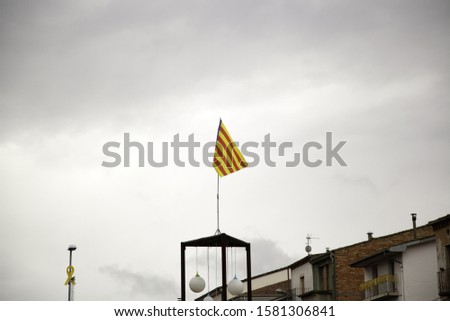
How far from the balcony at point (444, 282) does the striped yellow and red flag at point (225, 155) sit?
20731 mm

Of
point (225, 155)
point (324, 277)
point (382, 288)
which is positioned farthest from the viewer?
point (324, 277)

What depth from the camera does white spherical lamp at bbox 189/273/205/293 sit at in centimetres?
2205

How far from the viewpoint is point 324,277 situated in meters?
54.8

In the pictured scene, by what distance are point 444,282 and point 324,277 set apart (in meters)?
14.1

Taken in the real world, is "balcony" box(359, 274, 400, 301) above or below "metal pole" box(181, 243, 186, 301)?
above

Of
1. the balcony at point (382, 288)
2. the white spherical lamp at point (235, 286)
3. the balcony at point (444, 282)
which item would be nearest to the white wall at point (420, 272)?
the balcony at point (382, 288)

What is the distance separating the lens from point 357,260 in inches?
2114

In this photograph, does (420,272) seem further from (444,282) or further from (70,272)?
(70,272)

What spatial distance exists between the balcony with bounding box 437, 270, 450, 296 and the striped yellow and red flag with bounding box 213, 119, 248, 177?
2073 cm

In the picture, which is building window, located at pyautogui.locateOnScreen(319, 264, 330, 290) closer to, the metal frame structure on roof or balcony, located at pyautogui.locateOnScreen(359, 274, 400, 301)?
balcony, located at pyautogui.locateOnScreen(359, 274, 400, 301)

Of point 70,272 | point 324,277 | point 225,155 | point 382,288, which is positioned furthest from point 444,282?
point 225,155

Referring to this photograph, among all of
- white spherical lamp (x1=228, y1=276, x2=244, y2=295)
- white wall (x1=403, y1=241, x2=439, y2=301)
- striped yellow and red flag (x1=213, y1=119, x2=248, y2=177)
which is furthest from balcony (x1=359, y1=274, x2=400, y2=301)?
white spherical lamp (x1=228, y1=276, x2=244, y2=295)
